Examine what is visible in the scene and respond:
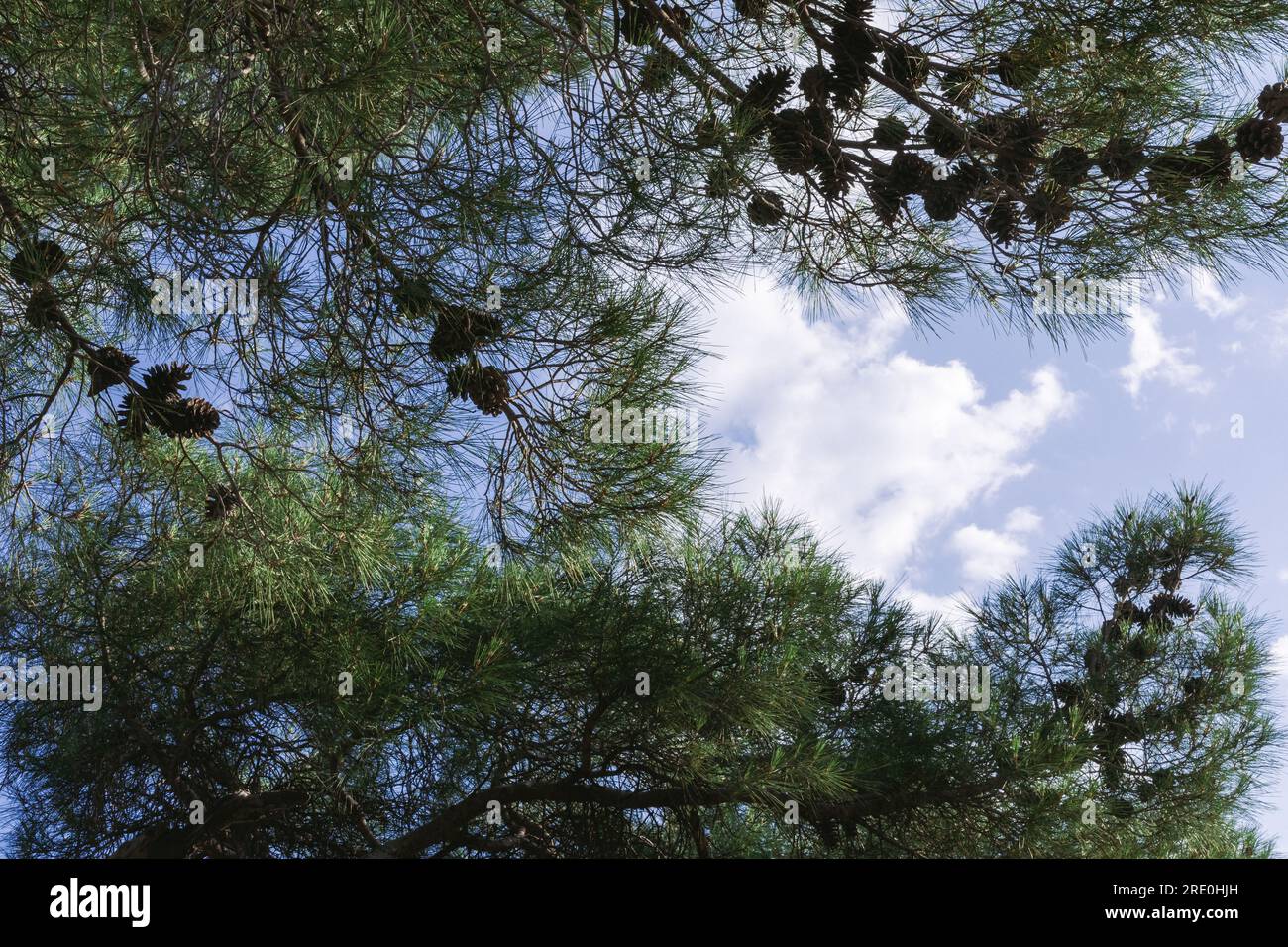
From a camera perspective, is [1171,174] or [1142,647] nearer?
[1171,174]

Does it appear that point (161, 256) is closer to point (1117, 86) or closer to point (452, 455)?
point (452, 455)

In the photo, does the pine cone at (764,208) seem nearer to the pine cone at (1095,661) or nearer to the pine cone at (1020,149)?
the pine cone at (1020,149)

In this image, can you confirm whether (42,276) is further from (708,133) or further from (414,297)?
(708,133)

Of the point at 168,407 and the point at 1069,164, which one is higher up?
the point at 1069,164

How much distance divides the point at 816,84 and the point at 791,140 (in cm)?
9

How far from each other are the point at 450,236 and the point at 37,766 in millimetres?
2014

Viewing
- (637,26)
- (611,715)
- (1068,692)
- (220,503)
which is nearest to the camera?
(637,26)

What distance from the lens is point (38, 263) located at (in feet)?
5.34

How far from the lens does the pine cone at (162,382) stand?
5.45 feet

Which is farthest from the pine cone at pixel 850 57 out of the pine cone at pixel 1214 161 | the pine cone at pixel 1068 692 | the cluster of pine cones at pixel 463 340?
the pine cone at pixel 1068 692

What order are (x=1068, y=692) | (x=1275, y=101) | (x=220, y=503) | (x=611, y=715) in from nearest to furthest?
(x=1275, y=101) < (x=220, y=503) < (x=611, y=715) < (x=1068, y=692)

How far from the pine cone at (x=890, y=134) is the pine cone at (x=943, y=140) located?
0.04 metres

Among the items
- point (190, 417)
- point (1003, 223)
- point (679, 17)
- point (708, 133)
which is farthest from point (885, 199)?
point (190, 417)

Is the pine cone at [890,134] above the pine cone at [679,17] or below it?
below
